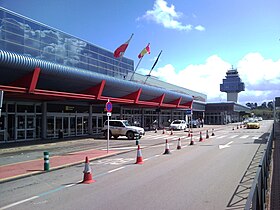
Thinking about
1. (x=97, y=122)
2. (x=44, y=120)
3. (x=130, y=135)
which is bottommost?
(x=130, y=135)

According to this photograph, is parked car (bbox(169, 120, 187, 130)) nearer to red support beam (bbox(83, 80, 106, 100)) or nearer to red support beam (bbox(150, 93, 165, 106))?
red support beam (bbox(150, 93, 165, 106))

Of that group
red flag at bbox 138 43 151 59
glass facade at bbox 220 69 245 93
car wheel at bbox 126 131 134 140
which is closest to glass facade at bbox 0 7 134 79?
red flag at bbox 138 43 151 59

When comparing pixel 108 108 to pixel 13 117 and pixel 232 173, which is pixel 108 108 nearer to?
pixel 232 173

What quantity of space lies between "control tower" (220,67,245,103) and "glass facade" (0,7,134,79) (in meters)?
133

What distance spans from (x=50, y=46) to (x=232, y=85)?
15403 cm

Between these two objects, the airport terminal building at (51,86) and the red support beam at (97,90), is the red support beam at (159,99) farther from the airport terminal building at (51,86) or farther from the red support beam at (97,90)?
the red support beam at (97,90)

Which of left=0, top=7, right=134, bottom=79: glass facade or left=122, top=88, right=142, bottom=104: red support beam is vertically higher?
left=0, top=7, right=134, bottom=79: glass facade

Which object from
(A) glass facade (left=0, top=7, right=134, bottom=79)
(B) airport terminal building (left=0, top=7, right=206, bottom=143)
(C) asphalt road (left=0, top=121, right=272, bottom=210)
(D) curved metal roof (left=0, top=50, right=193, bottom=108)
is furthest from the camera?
(A) glass facade (left=0, top=7, right=134, bottom=79)

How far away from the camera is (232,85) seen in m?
177

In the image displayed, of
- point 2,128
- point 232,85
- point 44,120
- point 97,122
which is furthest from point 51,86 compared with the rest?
point 232,85

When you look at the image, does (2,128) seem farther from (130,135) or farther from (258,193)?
(258,193)

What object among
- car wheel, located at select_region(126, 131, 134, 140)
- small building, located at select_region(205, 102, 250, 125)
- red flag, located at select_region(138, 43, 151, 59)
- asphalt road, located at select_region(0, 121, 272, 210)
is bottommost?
asphalt road, located at select_region(0, 121, 272, 210)

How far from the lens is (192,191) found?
27.6ft

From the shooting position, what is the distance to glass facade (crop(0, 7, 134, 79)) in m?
29.1
